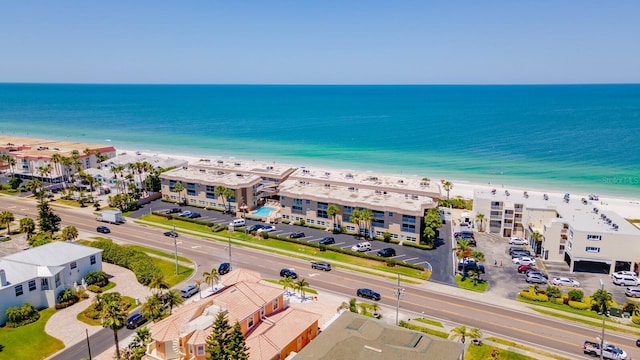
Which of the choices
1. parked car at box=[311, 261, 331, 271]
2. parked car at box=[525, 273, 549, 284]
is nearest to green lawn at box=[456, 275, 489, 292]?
parked car at box=[525, 273, 549, 284]

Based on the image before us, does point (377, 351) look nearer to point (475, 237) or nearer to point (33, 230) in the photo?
point (475, 237)

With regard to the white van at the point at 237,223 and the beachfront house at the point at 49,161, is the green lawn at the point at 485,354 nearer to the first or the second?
the white van at the point at 237,223

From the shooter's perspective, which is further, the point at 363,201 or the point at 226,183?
the point at 226,183

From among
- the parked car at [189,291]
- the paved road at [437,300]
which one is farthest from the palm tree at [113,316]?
the paved road at [437,300]

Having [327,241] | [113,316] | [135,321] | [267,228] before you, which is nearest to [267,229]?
[267,228]

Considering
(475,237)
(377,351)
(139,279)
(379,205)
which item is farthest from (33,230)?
(475,237)

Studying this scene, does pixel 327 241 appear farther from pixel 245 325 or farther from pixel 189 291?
pixel 245 325
